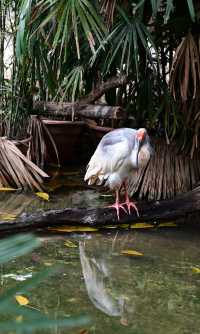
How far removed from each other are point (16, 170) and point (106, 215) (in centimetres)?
117

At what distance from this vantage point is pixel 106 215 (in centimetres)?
374

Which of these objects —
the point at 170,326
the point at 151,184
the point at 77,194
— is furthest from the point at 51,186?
the point at 170,326

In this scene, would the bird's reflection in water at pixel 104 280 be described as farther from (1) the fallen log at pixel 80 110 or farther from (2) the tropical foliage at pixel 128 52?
(1) the fallen log at pixel 80 110

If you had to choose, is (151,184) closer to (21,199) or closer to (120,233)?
(120,233)

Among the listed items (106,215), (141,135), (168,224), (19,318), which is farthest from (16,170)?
(19,318)

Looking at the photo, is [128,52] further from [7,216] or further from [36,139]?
[36,139]

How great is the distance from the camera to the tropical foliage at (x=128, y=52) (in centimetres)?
357

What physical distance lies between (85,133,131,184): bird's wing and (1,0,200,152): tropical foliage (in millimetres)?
483

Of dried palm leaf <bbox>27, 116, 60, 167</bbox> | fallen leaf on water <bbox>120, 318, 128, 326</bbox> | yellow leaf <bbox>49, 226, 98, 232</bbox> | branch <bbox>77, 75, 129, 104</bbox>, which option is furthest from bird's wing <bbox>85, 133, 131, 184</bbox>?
fallen leaf on water <bbox>120, 318, 128, 326</bbox>

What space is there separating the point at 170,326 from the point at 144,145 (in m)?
1.76

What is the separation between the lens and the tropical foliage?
3.57 meters

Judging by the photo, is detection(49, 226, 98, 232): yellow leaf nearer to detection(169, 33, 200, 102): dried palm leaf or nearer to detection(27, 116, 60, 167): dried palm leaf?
detection(169, 33, 200, 102): dried palm leaf

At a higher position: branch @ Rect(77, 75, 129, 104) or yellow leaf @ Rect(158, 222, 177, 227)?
branch @ Rect(77, 75, 129, 104)

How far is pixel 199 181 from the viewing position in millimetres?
4309
